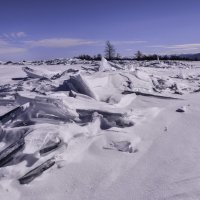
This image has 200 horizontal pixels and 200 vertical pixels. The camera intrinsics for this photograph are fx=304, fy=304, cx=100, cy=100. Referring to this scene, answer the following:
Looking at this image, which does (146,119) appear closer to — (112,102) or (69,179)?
(112,102)

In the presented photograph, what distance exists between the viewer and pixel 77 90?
410 cm

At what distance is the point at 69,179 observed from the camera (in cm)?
211

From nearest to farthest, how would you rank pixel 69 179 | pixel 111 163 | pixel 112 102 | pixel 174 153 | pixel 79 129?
pixel 69 179
pixel 111 163
pixel 174 153
pixel 79 129
pixel 112 102

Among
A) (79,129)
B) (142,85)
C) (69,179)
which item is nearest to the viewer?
(69,179)

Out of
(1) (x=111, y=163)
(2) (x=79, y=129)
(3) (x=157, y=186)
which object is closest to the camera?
(3) (x=157, y=186)

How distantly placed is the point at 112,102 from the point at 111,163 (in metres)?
1.64

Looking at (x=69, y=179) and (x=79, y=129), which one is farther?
(x=79, y=129)

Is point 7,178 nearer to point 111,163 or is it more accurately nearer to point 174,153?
point 111,163

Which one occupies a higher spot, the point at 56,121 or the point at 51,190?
the point at 56,121

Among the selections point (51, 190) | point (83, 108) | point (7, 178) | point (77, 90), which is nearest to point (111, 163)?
point (51, 190)

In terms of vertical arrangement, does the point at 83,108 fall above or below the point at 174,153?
above

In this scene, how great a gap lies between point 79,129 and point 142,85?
2.50 metres

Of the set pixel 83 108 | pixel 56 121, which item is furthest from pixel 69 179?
pixel 83 108

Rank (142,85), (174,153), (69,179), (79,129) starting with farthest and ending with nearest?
(142,85)
(79,129)
(174,153)
(69,179)
